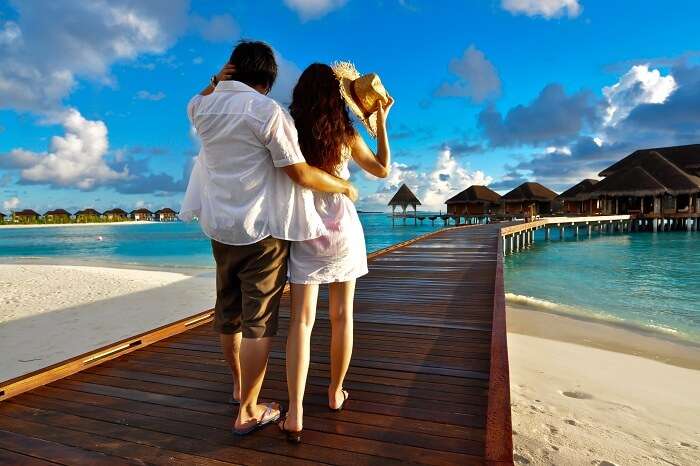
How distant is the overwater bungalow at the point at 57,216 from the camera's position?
83562 millimetres

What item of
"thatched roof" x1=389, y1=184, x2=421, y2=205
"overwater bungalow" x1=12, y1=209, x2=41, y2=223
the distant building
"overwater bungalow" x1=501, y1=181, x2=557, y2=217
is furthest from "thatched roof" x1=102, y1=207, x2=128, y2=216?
"overwater bungalow" x1=501, y1=181, x2=557, y2=217

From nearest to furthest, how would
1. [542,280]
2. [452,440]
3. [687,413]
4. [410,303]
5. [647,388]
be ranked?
[452,440]
[687,413]
[647,388]
[410,303]
[542,280]

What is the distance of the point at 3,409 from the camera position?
2.04m

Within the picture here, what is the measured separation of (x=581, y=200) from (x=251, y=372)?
39.0 metres

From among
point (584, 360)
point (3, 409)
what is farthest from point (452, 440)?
point (584, 360)

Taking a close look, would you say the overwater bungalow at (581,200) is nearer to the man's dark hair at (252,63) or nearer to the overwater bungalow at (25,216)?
the man's dark hair at (252,63)

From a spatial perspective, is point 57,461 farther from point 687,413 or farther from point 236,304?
point 687,413

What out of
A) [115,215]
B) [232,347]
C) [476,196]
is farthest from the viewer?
[115,215]

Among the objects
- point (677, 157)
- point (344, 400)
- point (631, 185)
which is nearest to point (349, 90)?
point (344, 400)

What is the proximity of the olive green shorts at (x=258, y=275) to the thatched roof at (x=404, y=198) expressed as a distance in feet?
142

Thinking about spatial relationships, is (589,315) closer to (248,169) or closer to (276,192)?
(276,192)

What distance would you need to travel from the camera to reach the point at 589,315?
288 inches

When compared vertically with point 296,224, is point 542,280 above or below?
below

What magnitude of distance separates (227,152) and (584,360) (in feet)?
15.6
